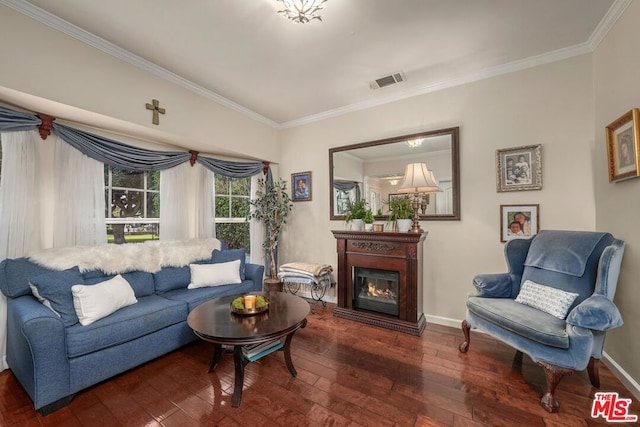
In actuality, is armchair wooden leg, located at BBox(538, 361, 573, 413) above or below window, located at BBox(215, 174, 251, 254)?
below

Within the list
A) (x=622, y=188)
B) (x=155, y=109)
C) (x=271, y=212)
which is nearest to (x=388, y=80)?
(x=622, y=188)

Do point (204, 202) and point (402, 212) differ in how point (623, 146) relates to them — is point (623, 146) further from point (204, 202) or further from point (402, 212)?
point (204, 202)

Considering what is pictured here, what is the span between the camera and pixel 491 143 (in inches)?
110

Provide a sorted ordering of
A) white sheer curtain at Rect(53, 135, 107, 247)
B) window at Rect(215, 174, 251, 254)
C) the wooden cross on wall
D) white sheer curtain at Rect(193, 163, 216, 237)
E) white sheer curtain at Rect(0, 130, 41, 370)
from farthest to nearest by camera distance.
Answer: window at Rect(215, 174, 251, 254) < white sheer curtain at Rect(193, 163, 216, 237) < the wooden cross on wall < white sheer curtain at Rect(53, 135, 107, 247) < white sheer curtain at Rect(0, 130, 41, 370)

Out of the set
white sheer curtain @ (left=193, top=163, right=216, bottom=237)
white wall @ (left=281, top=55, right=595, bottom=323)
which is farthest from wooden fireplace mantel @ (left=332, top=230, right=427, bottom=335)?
white sheer curtain @ (left=193, top=163, right=216, bottom=237)

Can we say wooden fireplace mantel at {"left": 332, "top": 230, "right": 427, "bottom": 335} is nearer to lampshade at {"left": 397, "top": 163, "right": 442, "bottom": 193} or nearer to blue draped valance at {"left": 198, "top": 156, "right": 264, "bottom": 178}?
lampshade at {"left": 397, "top": 163, "right": 442, "bottom": 193}

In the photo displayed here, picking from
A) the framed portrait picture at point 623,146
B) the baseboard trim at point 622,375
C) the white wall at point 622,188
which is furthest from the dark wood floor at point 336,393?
the framed portrait picture at point 623,146

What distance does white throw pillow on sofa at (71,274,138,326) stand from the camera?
1.91 m

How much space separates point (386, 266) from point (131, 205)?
10.0ft

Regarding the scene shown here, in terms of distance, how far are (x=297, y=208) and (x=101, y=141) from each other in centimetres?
253

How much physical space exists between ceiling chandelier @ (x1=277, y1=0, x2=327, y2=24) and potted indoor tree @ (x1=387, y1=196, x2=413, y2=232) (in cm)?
202

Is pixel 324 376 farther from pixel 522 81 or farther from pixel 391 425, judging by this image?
pixel 522 81

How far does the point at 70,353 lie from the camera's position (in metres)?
1.74

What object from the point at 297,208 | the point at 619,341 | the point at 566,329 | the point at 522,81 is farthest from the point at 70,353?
the point at 522,81
